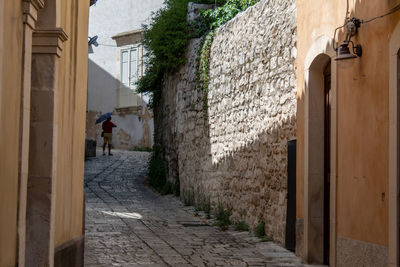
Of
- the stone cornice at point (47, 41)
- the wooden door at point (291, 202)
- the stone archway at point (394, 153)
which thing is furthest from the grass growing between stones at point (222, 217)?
the stone cornice at point (47, 41)

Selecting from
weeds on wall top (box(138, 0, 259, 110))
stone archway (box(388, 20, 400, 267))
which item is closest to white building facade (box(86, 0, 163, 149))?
weeds on wall top (box(138, 0, 259, 110))

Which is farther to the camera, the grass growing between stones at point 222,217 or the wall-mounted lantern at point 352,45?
the grass growing between stones at point 222,217

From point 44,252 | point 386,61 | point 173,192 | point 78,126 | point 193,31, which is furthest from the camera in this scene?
point 173,192

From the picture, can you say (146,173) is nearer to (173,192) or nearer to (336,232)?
(173,192)

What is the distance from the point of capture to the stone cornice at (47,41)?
5.55 metres

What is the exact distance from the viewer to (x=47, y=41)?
557cm

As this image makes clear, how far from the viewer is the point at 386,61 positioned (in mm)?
5973

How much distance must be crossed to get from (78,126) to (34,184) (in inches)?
58.4

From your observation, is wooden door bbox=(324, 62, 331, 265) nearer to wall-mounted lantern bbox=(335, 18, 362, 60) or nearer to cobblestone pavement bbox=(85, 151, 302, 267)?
cobblestone pavement bbox=(85, 151, 302, 267)

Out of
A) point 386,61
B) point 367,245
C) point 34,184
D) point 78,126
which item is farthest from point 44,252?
point 386,61

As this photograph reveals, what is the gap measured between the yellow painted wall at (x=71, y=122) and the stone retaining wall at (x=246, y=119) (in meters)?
2.98

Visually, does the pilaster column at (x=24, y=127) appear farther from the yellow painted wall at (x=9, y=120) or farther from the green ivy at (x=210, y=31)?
the green ivy at (x=210, y=31)

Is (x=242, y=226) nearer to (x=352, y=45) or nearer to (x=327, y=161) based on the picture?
(x=327, y=161)

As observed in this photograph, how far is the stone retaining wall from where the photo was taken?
9.02 meters
